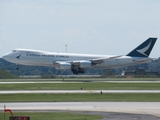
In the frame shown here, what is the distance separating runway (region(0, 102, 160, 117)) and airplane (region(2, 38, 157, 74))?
49.1 m

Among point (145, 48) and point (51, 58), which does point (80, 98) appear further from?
point (145, 48)

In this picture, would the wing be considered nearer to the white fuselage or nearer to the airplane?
the airplane

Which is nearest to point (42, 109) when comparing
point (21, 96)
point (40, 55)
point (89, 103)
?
point (89, 103)

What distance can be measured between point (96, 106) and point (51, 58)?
5353 centimetres

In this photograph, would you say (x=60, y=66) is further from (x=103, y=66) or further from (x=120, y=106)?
(x=120, y=106)

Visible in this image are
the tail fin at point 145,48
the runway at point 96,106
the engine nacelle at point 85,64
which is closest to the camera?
the runway at point 96,106

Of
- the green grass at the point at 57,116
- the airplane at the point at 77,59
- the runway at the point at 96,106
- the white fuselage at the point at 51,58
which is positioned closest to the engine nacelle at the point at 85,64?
the airplane at the point at 77,59

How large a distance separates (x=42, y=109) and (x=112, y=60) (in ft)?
192

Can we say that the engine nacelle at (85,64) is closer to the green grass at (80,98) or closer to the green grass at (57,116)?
the green grass at (80,98)

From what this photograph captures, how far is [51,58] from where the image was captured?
88125mm

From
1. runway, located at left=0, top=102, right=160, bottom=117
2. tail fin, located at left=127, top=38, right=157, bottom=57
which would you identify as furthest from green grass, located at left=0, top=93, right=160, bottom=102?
tail fin, located at left=127, top=38, right=157, bottom=57

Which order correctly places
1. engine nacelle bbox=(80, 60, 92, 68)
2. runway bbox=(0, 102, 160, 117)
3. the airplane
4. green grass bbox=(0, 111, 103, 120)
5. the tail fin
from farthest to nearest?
the tail fin → engine nacelle bbox=(80, 60, 92, 68) → the airplane → runway bbox=(0, 102, 160, 117) → green grass bbox=(0, 111, 103, 120)

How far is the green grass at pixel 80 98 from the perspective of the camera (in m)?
40.2

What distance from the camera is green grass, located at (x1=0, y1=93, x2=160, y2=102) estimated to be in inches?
1583
